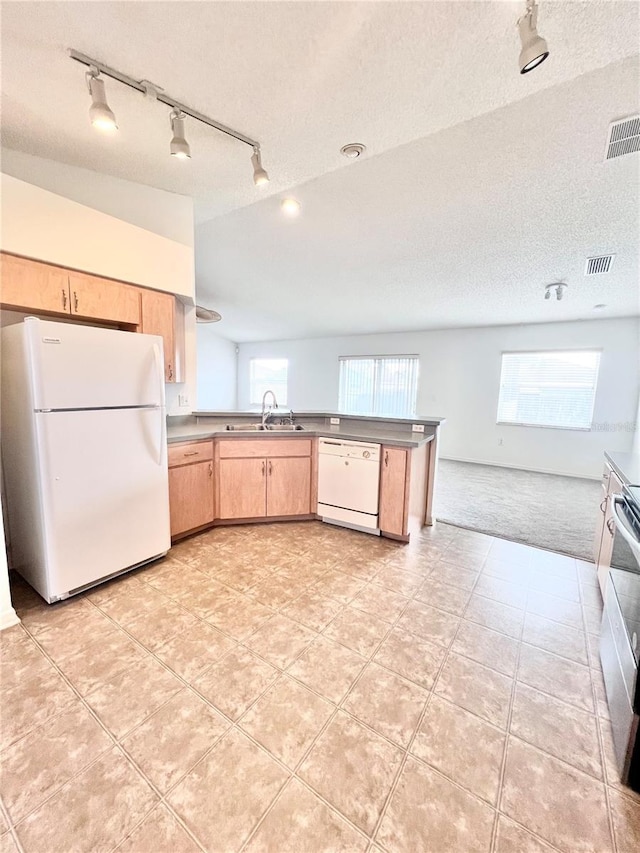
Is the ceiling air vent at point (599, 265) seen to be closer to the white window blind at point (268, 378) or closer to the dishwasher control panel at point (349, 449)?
the dishwasher control panel at point (349, 449)

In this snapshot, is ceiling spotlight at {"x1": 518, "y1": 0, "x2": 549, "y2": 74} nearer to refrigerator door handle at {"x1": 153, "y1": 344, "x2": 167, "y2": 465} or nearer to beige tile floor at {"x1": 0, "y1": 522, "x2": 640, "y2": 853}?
refrigerator door handle at {"x1": 153, "y1": 344, "x2": 167, "y2": 465}

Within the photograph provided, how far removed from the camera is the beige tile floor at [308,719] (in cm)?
99

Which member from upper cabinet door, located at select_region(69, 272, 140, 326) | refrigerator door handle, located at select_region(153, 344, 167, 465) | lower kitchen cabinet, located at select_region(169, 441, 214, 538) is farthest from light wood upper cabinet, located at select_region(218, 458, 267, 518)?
upper cabinet door, located at select_region(69, 272, 140, 326)

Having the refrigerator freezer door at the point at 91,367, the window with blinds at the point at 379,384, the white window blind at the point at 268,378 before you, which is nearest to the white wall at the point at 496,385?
the window with blinds at the point at 379,384

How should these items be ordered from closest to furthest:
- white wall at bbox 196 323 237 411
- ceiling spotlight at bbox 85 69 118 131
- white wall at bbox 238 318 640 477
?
ceiling spotlight at bbox 85 69 118 131
white wall at bbox 238 318 640 477
white wall at bbox 196 323 237 411

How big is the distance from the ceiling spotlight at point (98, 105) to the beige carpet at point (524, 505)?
375 centimetres

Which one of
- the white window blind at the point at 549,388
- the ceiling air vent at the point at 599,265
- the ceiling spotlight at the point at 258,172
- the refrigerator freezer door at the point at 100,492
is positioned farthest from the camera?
the white window blind at the point at 549,388

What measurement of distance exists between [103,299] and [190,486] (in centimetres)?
153

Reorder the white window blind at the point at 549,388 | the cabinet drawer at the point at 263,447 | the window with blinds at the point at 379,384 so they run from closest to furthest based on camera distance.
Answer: the cabinet drawer at the point at 263,447, the white window blind at the point at 549,388, the window with blinds at the point at 379,384

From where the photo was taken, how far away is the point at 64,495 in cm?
191

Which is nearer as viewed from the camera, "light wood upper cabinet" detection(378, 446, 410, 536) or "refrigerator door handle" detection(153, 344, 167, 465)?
"refrigerator door handle" detection(153, 344, 167, 465)

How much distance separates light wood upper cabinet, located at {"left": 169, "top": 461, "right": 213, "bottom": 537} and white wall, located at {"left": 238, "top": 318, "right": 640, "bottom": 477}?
4.86 metres

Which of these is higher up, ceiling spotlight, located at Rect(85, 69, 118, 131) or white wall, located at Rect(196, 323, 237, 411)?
ceiling spotlight, located at Rect(85, 69, 118, 131)

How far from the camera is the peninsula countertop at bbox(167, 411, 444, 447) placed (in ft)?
9.20
